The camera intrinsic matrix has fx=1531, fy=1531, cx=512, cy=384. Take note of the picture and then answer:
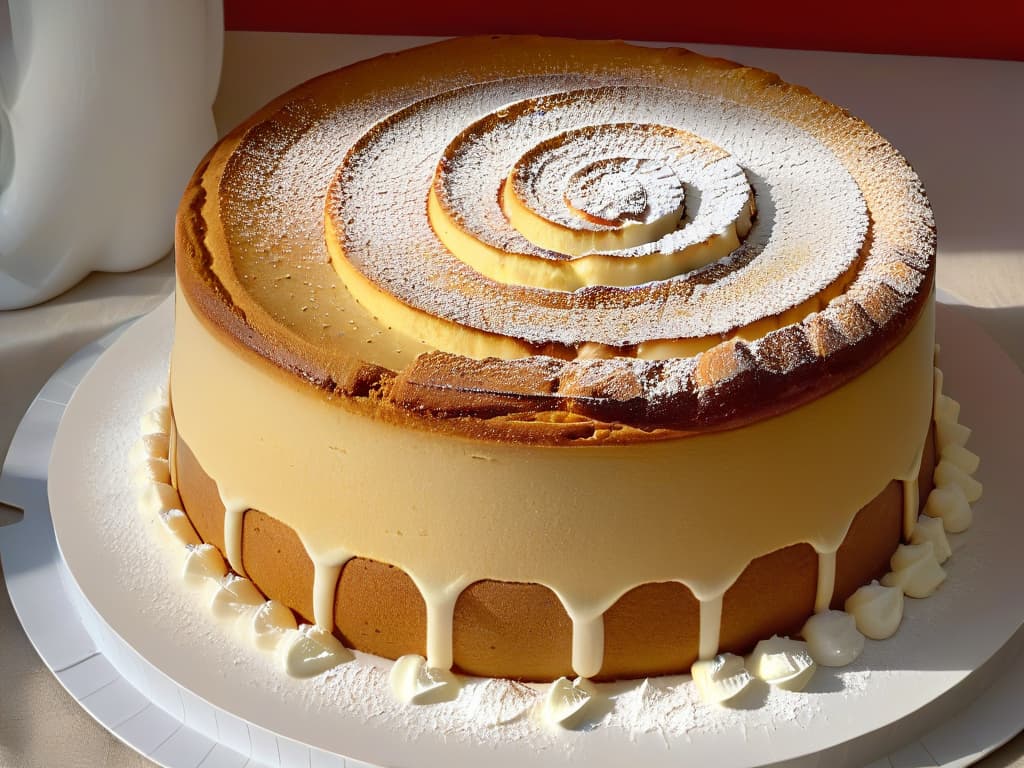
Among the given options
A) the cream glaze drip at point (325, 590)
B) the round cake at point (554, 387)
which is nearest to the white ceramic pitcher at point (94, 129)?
the round cake at point (554, 387)

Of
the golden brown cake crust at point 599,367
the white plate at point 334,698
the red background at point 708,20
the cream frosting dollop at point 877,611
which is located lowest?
the white plate at point 334,698

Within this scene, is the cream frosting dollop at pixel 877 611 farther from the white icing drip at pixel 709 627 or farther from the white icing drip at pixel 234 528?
the white icing drip at pixel 234 528

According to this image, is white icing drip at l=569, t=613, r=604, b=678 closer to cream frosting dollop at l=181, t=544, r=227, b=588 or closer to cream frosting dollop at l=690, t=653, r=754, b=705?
cream frosting dollop at l=690, t=653, r=754, b=705

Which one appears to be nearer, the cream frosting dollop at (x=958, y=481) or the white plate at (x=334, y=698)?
the white plate at (x=334, y=698)

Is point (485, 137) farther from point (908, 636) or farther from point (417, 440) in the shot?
point (908, 636)

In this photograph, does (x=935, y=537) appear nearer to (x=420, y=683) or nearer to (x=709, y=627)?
(x=709, y=627)

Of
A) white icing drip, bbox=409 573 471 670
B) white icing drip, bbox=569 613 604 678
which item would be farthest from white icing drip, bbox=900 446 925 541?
white icing drip, bbox=409 573 471 670
